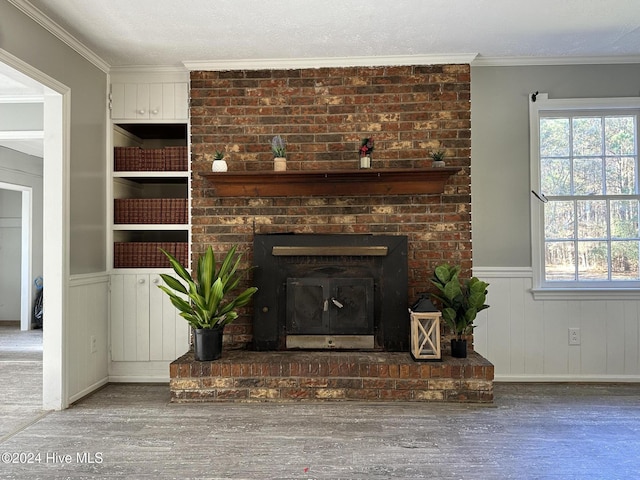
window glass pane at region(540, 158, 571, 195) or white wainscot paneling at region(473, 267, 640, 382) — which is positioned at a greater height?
window glass pane at region(540, 158, 571, 195)

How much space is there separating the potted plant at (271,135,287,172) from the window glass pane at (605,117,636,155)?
2.54m

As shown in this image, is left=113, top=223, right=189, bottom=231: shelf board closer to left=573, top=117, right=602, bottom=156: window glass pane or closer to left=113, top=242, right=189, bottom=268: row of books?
left=113, top=242, right=189, bottom=268: row of books

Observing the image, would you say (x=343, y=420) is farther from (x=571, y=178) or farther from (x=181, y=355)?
(x=571, y=178)

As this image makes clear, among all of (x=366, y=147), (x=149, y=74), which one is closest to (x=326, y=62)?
(x=366, y=147)

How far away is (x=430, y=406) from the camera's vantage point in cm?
301

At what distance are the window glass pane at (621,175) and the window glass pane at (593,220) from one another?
137mm

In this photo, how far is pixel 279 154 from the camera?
3420mm

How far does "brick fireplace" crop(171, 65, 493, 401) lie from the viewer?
354 cm

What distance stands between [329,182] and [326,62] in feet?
3.14

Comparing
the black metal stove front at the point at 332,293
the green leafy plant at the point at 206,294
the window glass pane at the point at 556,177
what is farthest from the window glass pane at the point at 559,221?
the green leafy plant at the point at 206,294

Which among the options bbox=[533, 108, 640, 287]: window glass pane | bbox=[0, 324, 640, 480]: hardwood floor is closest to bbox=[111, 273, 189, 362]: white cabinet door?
bbox=[0, 324, 640, 480]: hardwood floor

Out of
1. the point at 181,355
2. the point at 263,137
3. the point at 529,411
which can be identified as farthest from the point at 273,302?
the point at 529,411

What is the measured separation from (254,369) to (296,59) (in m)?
2.34

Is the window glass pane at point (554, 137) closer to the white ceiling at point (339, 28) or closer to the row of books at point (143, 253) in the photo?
Answer: the white ceiling at point (339, 28)
